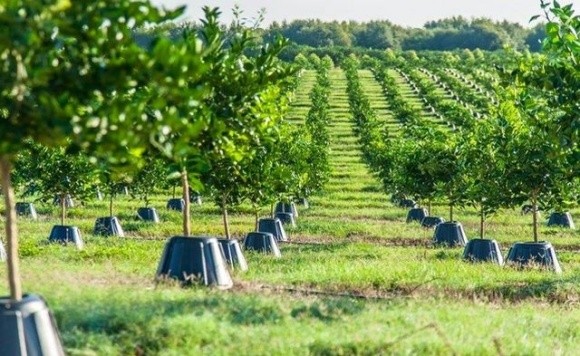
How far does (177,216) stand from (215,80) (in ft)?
68.3

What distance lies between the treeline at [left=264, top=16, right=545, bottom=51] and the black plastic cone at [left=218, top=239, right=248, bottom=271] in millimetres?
163597

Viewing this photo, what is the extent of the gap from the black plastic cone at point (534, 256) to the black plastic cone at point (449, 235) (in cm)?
573

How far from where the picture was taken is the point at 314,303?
10961 millimetres

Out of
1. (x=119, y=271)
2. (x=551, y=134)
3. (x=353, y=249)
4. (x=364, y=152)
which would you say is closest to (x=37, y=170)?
(x=353, y=249)

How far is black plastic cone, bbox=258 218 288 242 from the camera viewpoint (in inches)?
1046

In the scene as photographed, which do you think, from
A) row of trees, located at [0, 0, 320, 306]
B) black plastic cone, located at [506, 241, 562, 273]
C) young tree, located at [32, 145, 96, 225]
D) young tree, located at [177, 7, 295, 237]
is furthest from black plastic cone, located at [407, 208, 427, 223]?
row of trees, located at [0, 0, 320, 306]

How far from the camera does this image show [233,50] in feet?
47.9

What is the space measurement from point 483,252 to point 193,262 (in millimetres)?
10251

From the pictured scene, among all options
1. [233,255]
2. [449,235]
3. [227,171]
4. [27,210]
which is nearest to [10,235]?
[233,255]

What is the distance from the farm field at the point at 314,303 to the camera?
896 centimetres

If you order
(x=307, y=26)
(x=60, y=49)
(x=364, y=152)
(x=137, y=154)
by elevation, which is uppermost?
(x=307, y=26)

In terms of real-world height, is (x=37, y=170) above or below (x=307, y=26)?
below

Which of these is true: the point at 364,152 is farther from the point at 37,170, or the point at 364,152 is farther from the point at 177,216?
the point at 37,170

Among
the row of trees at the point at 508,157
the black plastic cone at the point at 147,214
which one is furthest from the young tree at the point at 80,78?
the black plastic cone at the point at 147,214
